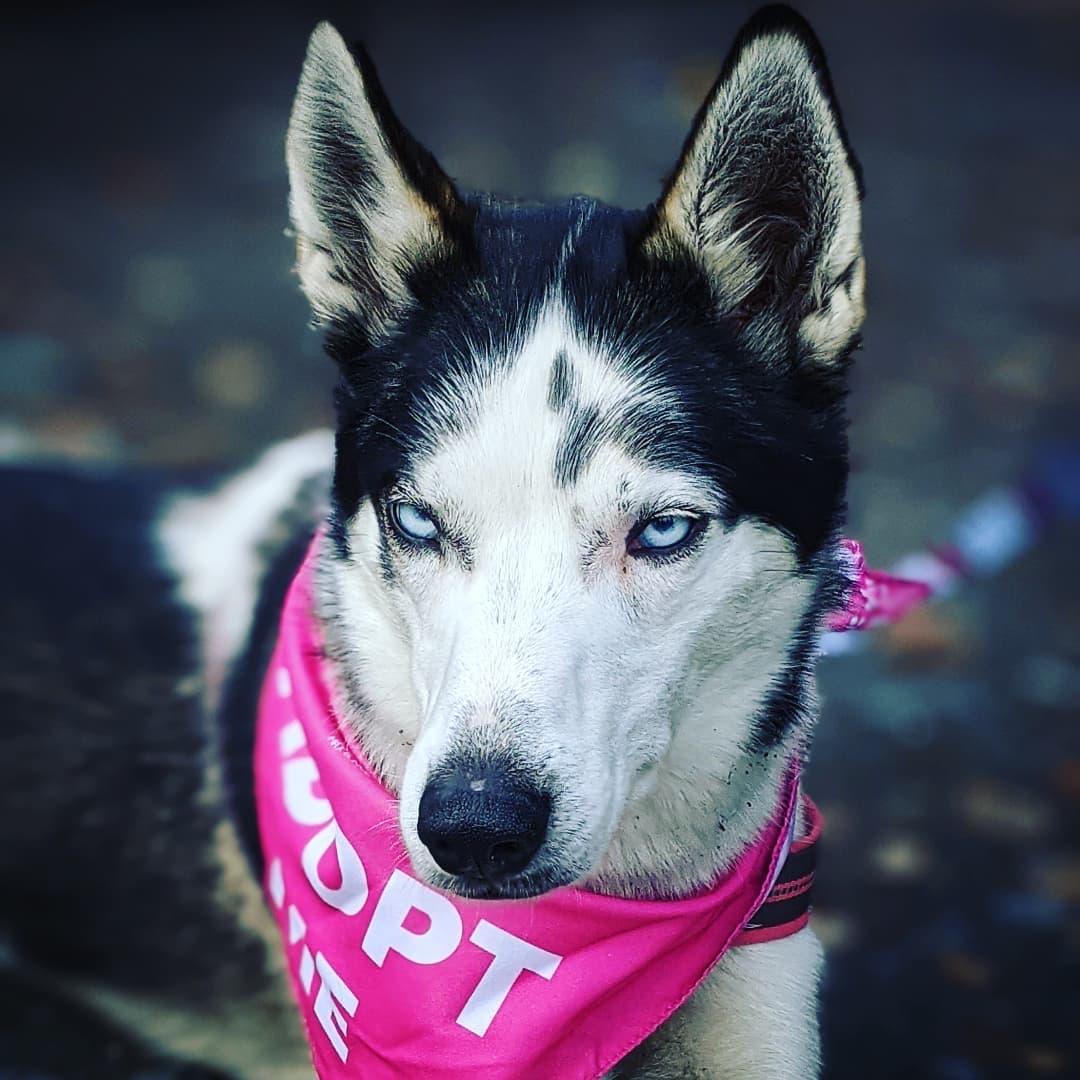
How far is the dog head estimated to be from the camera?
6.27 feet

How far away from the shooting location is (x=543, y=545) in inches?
78.7

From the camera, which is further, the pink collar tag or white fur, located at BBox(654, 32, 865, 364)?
the pink collar tag

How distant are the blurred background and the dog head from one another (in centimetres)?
154

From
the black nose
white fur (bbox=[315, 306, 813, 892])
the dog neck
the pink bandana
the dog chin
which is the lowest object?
the pink bandana

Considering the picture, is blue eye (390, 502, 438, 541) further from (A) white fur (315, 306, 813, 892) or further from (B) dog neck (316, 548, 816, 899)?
(B) dog neck (316, 548, 816, 899)

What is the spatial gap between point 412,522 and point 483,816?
1.73 feet

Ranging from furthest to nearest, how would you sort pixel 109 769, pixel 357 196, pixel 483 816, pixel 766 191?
1. pixel 109 769
2. pixel 357 196
3. pixel 766 191
4. pixel 483 816

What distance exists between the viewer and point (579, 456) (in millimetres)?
2008

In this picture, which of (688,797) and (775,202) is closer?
(775,202)

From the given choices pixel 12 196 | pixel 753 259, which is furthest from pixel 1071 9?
pixel 753 259

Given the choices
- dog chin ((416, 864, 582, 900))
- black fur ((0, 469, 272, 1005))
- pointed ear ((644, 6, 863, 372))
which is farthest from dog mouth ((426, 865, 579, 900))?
black fur ((0, 469, 272, 1005))

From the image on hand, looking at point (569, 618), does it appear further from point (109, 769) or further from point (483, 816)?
point (109, 769)

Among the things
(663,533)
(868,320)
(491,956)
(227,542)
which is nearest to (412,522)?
(663,533)

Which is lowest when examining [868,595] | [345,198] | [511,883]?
[511,883]
